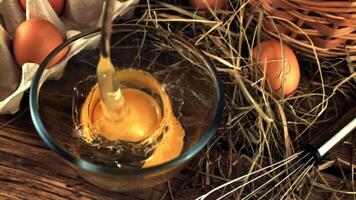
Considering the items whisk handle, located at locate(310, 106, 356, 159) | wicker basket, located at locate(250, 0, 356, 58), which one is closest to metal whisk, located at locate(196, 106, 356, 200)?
whisk handle, located at locate(310, 106, 356, 159)

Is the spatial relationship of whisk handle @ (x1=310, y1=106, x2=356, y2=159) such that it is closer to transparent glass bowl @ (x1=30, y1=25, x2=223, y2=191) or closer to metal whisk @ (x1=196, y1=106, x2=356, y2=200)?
metal whisk @ (x1=196, y1=106, x2=356, y2=200)

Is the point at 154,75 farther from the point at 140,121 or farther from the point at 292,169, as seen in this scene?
the point at 292,169

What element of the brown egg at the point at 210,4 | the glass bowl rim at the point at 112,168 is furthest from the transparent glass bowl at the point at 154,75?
the brown egg at the point at 210,4

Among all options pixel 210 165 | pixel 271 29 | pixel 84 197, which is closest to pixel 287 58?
pixel 271 29

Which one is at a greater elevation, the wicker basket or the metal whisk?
the wicker basket

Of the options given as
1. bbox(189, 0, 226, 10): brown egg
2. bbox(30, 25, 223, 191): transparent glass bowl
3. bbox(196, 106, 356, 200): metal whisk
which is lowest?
bbox(196, 106, 356, 200): metal whisk

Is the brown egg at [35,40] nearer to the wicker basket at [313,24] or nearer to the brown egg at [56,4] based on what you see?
the brown egg at [56,4]

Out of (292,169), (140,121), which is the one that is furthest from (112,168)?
(292,169)

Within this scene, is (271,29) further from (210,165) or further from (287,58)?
(210,165)
